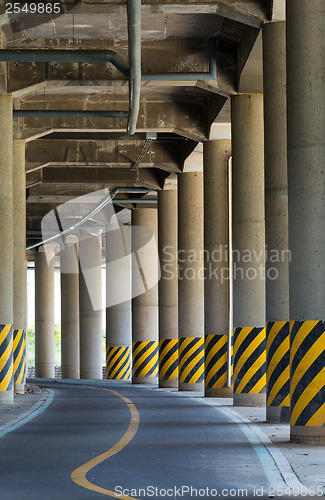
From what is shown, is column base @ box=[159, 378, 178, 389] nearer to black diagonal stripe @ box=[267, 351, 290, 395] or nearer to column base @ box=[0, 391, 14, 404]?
column base @ box=[0, 391, 14, 404]

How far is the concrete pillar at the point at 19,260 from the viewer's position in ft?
95.4

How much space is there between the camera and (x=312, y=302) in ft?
43.3

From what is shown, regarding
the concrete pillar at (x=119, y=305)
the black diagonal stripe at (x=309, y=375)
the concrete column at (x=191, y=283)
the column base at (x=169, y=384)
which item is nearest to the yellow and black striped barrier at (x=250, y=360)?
the black diagonal stripe at (x=309, y=375)

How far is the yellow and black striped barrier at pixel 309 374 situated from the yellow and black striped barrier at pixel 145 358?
2663cm

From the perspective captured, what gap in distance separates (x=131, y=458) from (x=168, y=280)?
84.6 ft

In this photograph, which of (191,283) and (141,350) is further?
(141,350)

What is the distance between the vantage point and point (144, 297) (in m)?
42.0

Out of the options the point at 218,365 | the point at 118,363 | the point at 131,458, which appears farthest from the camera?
the point at 118,363

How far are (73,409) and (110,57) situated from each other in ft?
26.7

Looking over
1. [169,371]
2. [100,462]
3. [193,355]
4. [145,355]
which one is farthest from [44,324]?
[100,462]

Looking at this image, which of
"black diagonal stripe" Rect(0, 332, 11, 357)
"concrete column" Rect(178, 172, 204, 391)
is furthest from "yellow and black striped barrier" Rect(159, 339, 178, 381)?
"black diagonal stripe" Rect(0, 332, 11, 357)

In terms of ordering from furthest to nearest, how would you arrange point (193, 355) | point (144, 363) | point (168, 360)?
point (144, 363) → point (168, 360) → point (193, 355)

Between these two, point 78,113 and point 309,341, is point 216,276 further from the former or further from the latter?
point 309,341

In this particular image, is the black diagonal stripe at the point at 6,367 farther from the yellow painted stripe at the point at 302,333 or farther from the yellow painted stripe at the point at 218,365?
the yellow painted stripe at the point at 302,333
